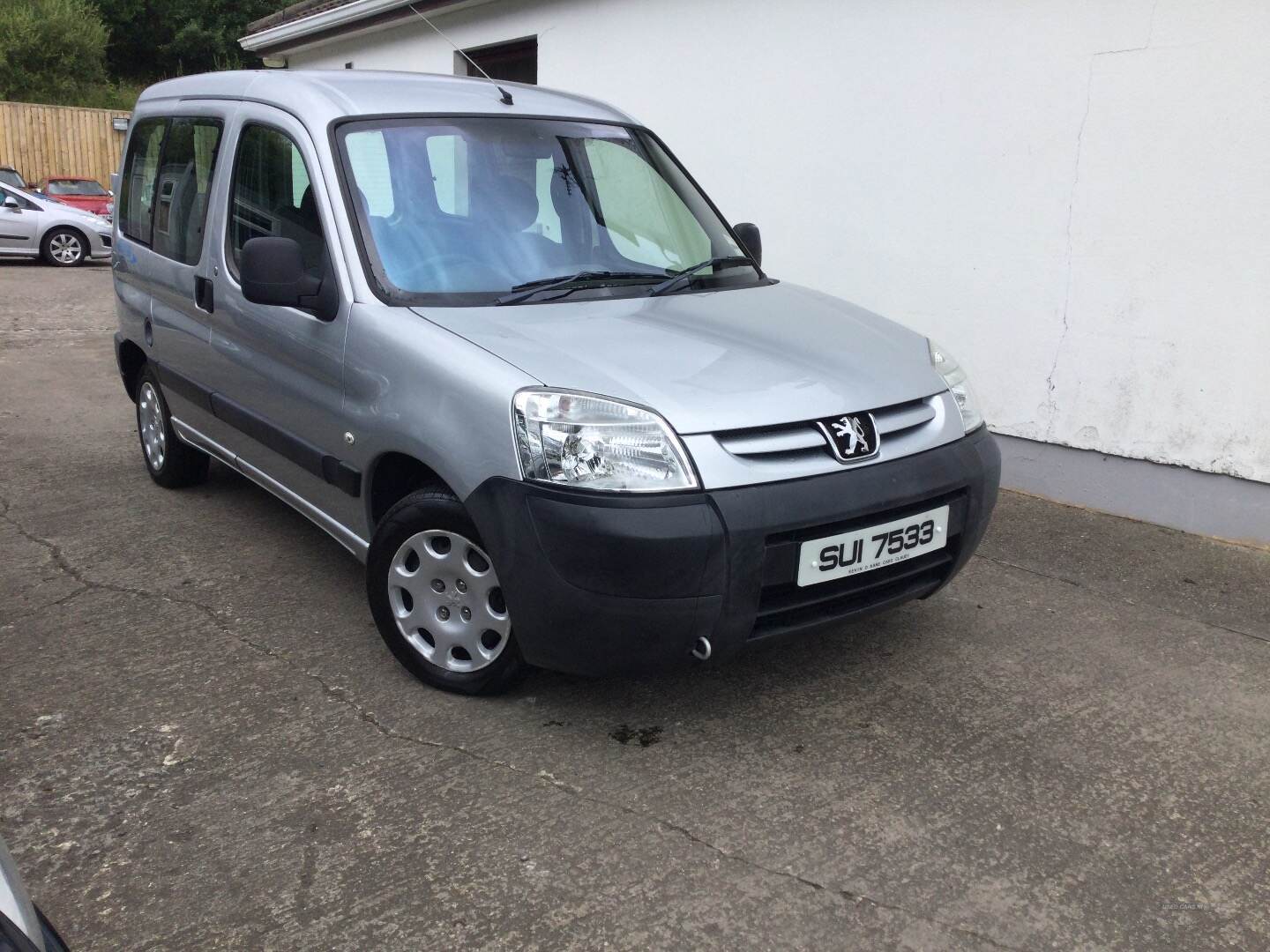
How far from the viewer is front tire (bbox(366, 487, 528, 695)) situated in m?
3.18

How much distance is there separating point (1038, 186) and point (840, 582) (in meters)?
3.35

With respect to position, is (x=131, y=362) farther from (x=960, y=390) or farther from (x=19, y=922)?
(x=19, y=922)

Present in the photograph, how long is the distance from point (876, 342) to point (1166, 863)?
1748 millimetres

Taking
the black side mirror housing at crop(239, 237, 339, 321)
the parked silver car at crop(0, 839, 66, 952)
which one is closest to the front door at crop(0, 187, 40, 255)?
the black side mirror housing at crop(239, 237, 339, 321)

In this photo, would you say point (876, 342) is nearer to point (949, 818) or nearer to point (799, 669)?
point (799, 669)

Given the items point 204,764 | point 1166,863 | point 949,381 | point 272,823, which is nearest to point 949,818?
point 1166,863

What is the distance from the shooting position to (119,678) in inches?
136

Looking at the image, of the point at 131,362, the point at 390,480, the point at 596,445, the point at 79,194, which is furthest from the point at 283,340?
the point at 79,194

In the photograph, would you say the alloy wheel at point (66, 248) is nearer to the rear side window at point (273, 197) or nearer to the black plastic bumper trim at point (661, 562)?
the rear side window at point (273, 197)

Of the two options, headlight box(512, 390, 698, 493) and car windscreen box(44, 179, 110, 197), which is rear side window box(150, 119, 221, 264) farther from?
car windscreen box(44, 179, 110, 197)

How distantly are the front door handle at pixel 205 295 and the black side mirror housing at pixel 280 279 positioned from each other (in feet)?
2.98

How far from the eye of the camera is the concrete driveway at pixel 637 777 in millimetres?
2443

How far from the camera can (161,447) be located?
212 inches

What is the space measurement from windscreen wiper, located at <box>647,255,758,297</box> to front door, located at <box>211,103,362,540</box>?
1.05 metres
